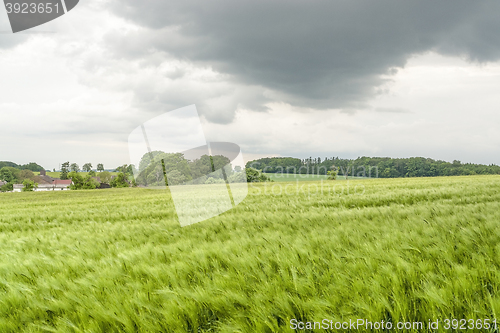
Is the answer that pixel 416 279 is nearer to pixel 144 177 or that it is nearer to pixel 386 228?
pixel 386 228

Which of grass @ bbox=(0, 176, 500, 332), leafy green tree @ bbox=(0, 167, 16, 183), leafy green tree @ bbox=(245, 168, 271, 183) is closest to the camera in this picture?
grass @ bbox=(0, 176, 500, 332)

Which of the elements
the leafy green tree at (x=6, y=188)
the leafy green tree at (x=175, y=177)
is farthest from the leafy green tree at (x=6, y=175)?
the leafy green tree at (x=175, y=177)

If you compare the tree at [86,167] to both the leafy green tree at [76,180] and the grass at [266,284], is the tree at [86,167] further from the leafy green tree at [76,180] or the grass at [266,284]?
the grass at [266,284]

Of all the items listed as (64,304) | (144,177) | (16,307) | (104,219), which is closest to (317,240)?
(64,304)

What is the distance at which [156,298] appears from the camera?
1.90 meters

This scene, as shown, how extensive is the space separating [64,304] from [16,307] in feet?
1.52

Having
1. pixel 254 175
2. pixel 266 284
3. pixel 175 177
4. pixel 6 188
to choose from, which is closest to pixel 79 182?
pixel 6 188

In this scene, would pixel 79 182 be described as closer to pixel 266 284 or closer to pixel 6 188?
pixel 6 188

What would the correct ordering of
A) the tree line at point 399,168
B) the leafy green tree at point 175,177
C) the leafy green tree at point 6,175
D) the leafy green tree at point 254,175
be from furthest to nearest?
the leafy green tree at point 6,175
the tree line at point 399,168
the leafy green tree at point 254,175
the leafy green tree at point 175,177

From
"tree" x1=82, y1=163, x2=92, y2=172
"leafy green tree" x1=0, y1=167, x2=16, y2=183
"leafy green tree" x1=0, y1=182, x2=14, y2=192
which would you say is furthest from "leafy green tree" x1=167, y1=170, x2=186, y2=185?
"tree" x1=82, y1=163, x2=92, y2=172

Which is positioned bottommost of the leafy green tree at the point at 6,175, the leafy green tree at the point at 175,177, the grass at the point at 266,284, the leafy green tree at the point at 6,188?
the leafy green tree at the point at 6,188

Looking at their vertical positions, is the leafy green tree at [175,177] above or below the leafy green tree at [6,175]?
below

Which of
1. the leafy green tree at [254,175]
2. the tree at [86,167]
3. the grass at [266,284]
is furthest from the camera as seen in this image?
the tree at [86,167]

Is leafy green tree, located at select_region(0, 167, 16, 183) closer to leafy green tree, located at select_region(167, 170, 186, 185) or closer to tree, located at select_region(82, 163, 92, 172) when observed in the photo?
tree, located at select_region(82, 163, 92, 172)
